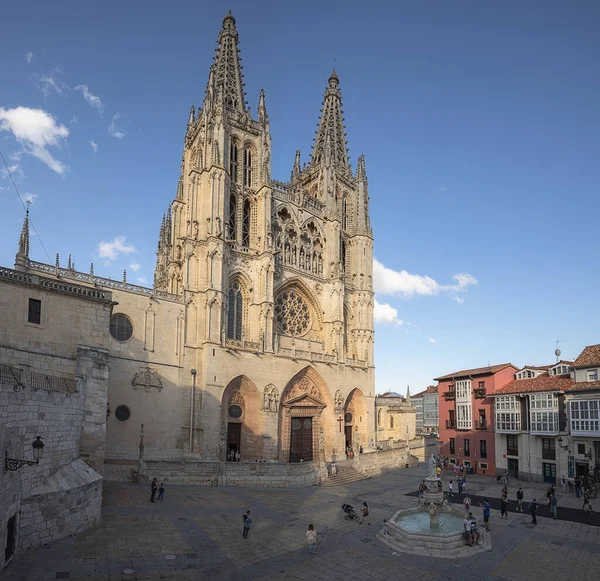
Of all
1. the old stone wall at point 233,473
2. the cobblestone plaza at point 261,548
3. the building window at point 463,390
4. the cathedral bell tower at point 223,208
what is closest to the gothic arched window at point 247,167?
the cathedral bell tower at point 223,208

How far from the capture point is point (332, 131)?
171ft

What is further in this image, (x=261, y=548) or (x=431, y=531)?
(x=431, y=531)

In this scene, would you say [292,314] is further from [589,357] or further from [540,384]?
[589,357]

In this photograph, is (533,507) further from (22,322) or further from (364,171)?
(364,171)

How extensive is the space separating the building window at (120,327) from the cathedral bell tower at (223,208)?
4.16m

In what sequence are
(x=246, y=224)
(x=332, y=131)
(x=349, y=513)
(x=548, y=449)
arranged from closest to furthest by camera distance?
(x=349, y=513), (x=548, y=449), (x=246, y=224), (x=332, y=131)

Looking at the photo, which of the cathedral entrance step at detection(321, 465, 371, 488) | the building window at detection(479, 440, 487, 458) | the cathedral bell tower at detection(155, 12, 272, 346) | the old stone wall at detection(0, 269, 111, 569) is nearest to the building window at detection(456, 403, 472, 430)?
the building window at detection(479, 440, 487, 458)

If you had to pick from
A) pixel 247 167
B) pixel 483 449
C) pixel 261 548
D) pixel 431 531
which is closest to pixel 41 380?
pixel 261 548

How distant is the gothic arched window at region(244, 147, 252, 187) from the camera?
41028mm

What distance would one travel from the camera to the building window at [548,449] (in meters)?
32.3

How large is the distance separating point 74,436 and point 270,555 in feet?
27.5

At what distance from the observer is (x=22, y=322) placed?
19156 mm

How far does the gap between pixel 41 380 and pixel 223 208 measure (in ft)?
69.3

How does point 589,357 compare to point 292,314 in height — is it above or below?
below
